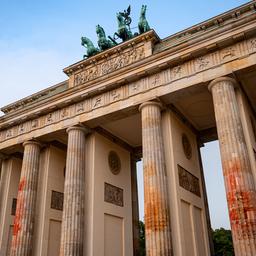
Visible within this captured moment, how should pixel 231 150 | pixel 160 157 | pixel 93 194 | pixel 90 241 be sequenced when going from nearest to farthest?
pixel 231 150
pixel 160 157
pixel 90 241
pixel 93 194

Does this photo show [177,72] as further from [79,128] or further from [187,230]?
[187,230]

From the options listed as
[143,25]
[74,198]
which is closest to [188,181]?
[74,198]

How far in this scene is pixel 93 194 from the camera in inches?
637

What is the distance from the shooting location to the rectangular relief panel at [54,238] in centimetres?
1764

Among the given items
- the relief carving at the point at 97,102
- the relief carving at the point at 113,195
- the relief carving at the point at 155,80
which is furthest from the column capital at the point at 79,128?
the relief carving at the point at 155,80

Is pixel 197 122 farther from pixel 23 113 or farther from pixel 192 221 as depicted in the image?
pixel 23 113

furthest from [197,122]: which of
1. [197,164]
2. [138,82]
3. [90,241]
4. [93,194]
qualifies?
[90,241]

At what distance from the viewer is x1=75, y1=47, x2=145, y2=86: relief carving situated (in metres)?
17.0

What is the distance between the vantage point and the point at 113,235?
55.7 ft

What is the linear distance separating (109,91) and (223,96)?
627 centimetres

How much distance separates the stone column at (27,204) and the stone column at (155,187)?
24.5 feet

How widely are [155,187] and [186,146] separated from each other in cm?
452

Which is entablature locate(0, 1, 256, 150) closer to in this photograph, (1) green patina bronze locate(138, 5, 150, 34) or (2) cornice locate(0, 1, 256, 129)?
(2) cornice locate(0, 1, 256, 129)

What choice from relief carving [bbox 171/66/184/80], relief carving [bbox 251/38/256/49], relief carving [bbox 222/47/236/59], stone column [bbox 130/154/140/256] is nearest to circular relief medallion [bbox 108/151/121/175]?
stone column [bbox 130/154/140/256]
